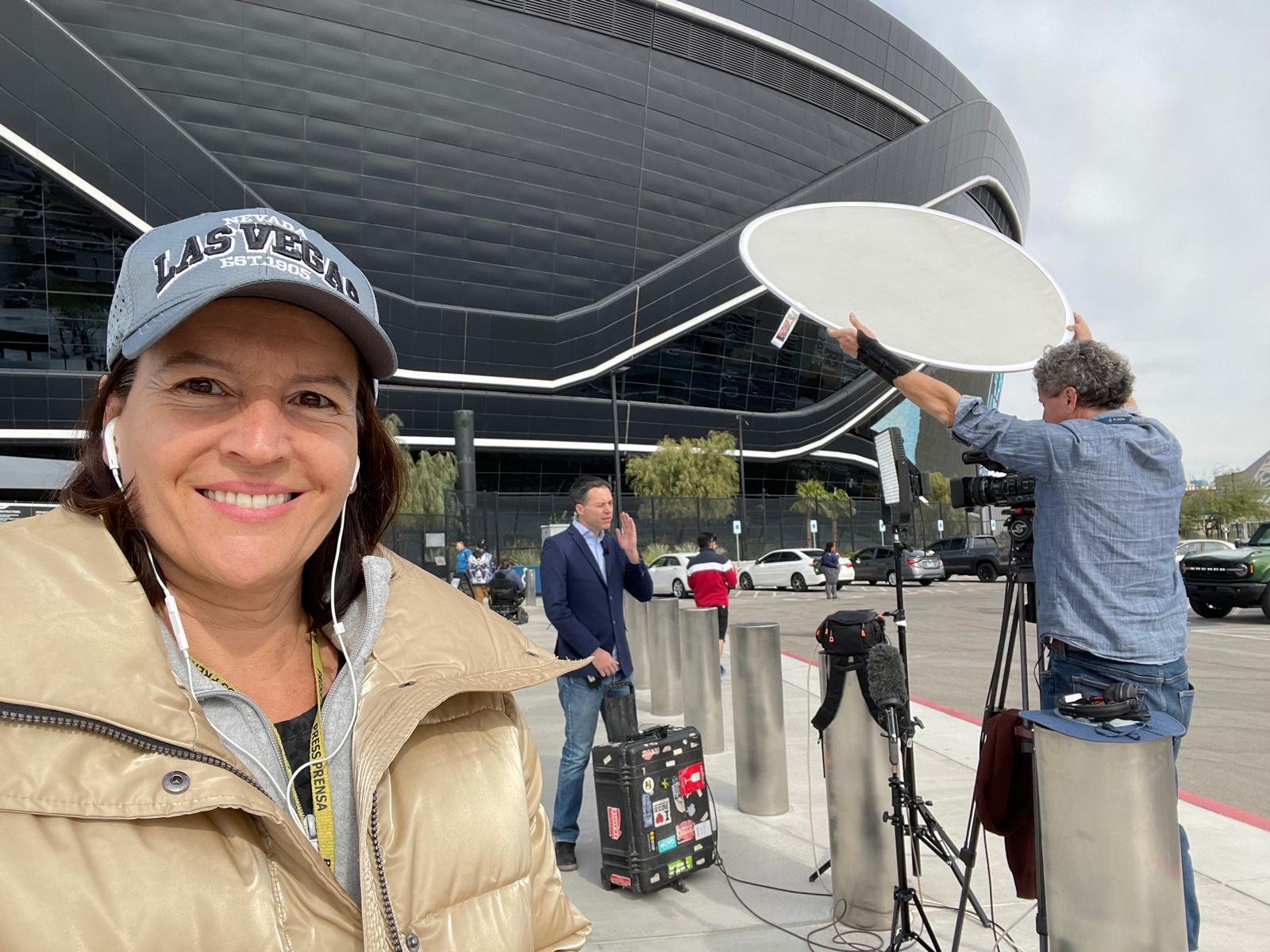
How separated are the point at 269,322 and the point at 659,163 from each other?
48.6m

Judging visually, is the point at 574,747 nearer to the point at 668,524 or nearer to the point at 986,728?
the point at 986,728

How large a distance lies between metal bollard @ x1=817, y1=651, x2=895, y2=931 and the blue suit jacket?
160 centimetres

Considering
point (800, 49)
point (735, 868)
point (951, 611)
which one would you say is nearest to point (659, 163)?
point (800, 49)

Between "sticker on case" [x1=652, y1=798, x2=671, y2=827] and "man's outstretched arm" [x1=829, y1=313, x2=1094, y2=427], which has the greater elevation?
Result: "man's outstretched arm" [x1=829, y1=313, x2=1094, y2=427]

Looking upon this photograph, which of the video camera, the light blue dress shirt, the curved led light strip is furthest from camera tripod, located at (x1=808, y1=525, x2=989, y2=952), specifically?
the curved led light strip

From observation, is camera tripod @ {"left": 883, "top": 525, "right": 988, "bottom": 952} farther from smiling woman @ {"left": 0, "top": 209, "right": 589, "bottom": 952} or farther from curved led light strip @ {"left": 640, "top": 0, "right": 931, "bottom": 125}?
curved led light strip @ {"left": 640, "top": 0, "right": 931, "bottom": 125}

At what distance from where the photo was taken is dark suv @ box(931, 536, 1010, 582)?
3143 cm

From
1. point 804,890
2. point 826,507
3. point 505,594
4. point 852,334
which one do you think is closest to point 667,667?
point 804,890

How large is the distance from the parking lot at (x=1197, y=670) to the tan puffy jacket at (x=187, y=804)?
6.30 metres

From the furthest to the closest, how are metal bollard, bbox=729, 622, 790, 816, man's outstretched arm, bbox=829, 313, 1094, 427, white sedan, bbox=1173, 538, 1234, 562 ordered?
Result: white sedan, bbox=1173, 538, 1234, 562
metal bollard, bbox=729, 622, 790, 816
man's outstretched arm, bbox=829, 313, 1094, 427

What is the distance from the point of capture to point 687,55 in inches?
1852

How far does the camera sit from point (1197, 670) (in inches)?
427

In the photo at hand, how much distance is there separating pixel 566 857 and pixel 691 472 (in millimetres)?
38091

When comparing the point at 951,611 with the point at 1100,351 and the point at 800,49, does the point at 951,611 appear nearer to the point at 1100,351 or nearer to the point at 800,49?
the point at 1100,351
